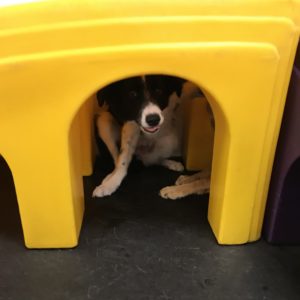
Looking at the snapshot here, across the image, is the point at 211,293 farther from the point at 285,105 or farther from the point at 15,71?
the point at 15,71

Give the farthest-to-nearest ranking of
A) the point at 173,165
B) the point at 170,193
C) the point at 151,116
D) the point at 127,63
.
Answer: the point at 173,165 < the point at 170,193 < the point at 151,116 < the point at 127,63

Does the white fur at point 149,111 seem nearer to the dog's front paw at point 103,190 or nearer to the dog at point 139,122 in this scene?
the dog at point 139,122

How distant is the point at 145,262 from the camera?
113 cm

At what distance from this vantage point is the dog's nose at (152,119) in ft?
4.17

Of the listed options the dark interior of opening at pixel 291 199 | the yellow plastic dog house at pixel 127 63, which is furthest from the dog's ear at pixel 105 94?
the dark interior of opening at pixel 291 199

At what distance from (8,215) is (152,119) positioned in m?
0.51

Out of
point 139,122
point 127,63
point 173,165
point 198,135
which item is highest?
point 127,63

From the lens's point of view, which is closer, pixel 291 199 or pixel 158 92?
pixel 291 199

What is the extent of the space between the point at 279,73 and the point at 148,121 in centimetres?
43

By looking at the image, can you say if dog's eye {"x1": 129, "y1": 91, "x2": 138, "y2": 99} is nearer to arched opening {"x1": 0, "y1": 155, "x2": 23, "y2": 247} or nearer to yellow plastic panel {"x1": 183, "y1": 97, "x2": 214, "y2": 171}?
yellow plastic panel {"x1": 183, "y1": 97, "x2": 214, "y2": 171}

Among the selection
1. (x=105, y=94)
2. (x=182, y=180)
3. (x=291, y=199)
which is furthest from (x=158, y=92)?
(x=291, y=199)

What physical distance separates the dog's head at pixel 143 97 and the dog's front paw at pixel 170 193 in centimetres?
19

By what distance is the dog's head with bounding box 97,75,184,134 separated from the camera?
4.23ft

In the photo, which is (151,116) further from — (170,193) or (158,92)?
(170,193)
